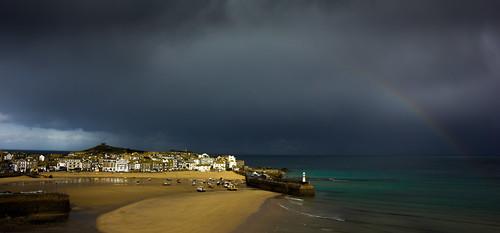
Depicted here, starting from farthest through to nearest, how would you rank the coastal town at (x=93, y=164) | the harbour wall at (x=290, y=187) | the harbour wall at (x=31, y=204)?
the coastal town at (x=93, y=164), the harbour wall at (x=290, y=187), the harbour wall at (x=31, y=204)

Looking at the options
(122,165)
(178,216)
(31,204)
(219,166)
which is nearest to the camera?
(31,204)

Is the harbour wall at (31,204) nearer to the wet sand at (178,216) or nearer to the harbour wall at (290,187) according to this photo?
the wet sand at (178,216)

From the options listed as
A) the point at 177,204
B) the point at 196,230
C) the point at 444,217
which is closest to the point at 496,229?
the point at 444,217

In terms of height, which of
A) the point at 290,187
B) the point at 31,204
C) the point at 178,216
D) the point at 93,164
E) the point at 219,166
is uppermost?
the point at 31,204

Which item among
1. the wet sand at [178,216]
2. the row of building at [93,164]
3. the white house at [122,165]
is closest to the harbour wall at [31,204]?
the wet sand at [178,216]

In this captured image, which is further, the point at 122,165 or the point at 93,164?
the point at 93,164

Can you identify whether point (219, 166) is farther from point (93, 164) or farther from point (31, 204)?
point (31, 204)

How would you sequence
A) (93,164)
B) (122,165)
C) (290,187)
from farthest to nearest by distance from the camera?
(93,164), (122,165), (290,187)

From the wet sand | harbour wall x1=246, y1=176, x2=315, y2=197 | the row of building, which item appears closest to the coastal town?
the row of building

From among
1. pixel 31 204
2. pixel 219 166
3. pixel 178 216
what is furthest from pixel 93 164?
pixel 178 216

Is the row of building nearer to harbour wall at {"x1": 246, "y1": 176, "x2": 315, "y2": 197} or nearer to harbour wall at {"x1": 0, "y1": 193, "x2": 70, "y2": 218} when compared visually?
harbour wall at {"x1": 246, "y1": 176, "x2": 315, "y2": 197}

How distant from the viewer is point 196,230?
81.7ft

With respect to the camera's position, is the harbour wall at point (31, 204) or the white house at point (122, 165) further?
the white house at point (122, 165)

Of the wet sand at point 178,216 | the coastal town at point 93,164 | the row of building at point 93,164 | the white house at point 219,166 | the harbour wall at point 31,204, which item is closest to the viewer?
the wet sand at point 178,216
